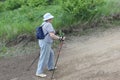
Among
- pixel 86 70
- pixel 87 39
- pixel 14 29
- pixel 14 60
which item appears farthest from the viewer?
pixel 14 29

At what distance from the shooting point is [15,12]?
16.2 metres

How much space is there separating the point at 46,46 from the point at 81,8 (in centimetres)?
373

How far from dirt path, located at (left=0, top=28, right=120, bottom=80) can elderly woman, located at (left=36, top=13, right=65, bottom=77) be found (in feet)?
0.83

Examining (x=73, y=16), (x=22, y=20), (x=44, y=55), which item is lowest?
(x=22, y=20)

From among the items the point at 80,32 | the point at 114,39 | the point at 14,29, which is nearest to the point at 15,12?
the point at 14,29

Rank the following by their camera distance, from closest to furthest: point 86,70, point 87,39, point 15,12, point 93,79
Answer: point 93,79
point 86,70
point 87,39
point 15,12

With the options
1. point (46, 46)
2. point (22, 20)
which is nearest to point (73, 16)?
point (22, 20)

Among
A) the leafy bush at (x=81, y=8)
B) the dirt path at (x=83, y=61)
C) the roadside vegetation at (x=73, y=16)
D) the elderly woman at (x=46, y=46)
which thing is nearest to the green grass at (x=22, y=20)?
the roadside vegetation at (x=73, y=16)

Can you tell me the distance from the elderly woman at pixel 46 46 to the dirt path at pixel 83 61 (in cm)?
25

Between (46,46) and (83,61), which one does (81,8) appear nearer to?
(83,61)

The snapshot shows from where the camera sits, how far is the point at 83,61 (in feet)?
29.5

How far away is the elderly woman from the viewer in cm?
787

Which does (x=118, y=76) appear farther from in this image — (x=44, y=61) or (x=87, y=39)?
(x=87, y=39)

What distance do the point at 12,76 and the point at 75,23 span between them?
3.72 metres
